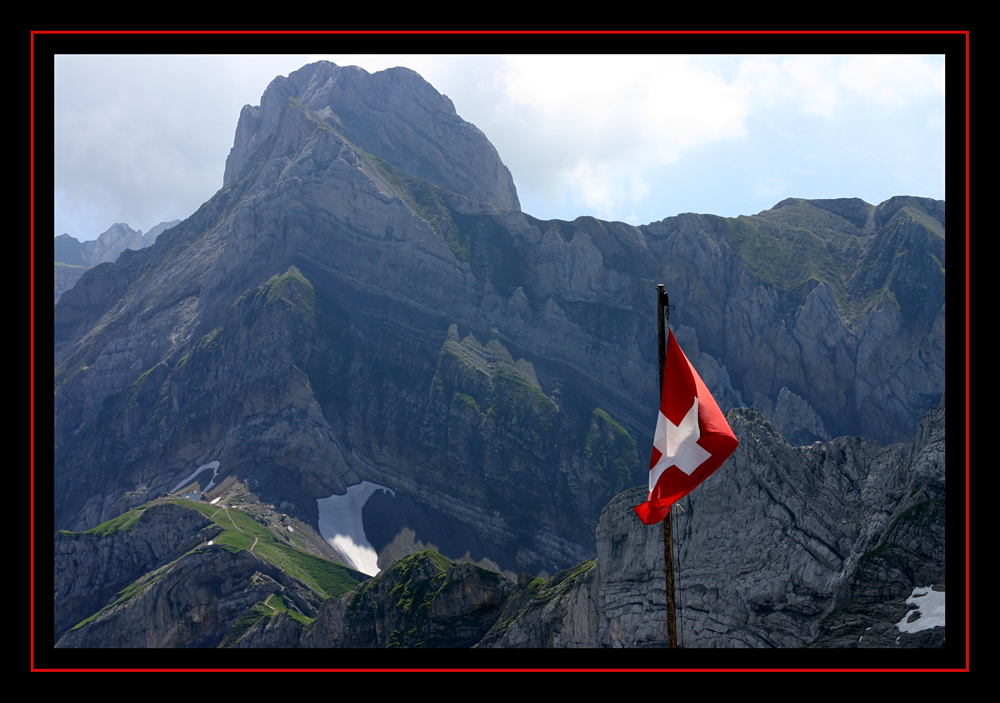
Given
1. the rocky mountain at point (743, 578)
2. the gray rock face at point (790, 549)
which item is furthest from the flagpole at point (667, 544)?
the gray rock face at point (790, 549)

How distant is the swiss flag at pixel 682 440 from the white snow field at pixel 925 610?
23228 millimetres

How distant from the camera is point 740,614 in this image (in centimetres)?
5191

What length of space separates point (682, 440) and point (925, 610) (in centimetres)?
2532

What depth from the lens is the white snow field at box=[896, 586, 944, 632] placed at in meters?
35.0

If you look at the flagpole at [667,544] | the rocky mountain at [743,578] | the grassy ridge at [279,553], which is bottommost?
the grassy ridge at [279,553]

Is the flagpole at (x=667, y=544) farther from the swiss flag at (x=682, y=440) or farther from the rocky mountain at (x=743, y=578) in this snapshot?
the rocky mountain at (x=743, y=578)

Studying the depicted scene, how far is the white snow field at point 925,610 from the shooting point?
35.0 metres

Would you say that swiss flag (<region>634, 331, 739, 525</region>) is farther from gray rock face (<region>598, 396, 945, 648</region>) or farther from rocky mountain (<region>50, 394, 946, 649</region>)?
gray rock face (<region>598, 396, 945, 648</region>)

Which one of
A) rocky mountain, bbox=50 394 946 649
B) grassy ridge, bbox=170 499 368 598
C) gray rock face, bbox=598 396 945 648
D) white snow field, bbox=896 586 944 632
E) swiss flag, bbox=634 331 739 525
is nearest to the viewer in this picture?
swiss flag, bbox=634 331 739 525

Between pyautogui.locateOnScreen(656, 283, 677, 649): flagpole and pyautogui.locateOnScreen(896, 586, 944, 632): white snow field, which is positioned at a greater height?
pyautogui.locateOnScreen(656, 283, 677, 649): flagpole

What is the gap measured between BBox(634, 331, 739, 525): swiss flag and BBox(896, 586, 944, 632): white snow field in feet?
76.2

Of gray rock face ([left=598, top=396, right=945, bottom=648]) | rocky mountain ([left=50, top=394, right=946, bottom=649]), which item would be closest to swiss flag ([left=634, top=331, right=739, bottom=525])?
rocky mountain ([left=50, top=394, right=946, bottom=649])
